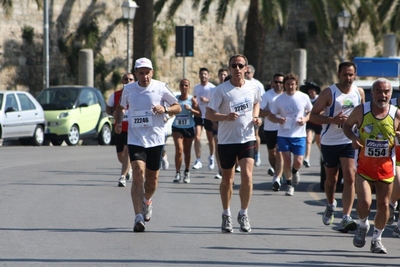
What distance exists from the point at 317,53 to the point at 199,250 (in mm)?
40266

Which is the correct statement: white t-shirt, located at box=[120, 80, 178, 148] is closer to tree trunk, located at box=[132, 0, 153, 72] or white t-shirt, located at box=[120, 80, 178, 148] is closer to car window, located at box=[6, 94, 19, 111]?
car window, located at box=[6, 94, 19, 111]

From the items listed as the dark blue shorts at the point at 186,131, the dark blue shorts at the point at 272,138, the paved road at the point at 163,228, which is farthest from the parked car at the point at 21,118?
the dark blue shorts at the point at 272,138

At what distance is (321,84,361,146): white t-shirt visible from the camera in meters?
10.8

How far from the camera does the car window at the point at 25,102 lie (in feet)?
83.3

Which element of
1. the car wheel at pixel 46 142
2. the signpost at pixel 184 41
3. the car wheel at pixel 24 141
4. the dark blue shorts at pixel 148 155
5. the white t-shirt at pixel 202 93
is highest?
the signpost at pixel 184 41

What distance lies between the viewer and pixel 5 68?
33906 millimetres

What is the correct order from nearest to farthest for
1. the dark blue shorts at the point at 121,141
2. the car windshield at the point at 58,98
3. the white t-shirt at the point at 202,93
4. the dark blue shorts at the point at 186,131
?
1. the dark blue shorts at the point at 121,141
2. the dark blue shorts at the point at 186,131
3. the white t-shirt at the point at 202,93
4. the car windshield at the point at 58,98

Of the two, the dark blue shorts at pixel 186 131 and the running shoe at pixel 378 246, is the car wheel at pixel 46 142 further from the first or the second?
the running shoe at pixel 378 246

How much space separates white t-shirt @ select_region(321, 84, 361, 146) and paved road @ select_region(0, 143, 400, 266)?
99 centimetres

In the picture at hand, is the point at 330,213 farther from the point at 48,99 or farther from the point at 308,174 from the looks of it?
the point at 48,99

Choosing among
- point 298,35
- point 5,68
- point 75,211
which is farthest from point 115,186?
point 298,35

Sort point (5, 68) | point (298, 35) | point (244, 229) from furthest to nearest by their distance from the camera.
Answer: point (298, 35), point (5, 68), point (244, 229)

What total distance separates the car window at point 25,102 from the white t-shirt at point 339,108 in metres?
15.5

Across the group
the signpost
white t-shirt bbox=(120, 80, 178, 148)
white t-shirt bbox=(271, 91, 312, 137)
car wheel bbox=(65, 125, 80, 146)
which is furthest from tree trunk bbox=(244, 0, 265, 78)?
white t-shirt bbox=(120, 80, 178, 148)
